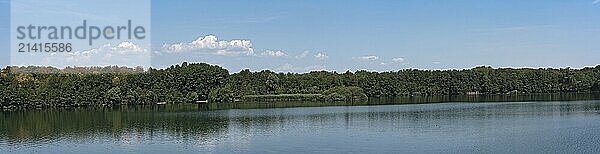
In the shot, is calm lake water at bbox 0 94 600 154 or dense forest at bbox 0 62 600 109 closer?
calm lake water at bbox 0 94 600 154

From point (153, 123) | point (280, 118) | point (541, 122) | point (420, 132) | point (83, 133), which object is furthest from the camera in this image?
point (280, 118)

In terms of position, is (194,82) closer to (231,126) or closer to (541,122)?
(231,126)

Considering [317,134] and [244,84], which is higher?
[244,84]

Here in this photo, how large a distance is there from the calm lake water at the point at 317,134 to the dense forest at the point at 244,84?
19509 mm

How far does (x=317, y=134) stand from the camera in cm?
3162

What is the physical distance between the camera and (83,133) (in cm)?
3403

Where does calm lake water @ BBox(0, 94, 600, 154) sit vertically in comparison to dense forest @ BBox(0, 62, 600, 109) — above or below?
below

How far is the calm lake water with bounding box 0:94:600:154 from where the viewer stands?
26.7m

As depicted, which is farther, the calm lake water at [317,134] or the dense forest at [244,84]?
the dense forest at [244,84]

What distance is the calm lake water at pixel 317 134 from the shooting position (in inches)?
1051

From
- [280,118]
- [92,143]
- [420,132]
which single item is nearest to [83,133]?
[92,143]

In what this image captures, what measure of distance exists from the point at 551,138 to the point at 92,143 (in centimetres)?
1917

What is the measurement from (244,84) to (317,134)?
49.6 meters

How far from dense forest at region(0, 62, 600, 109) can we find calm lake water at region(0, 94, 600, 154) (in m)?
19.5
